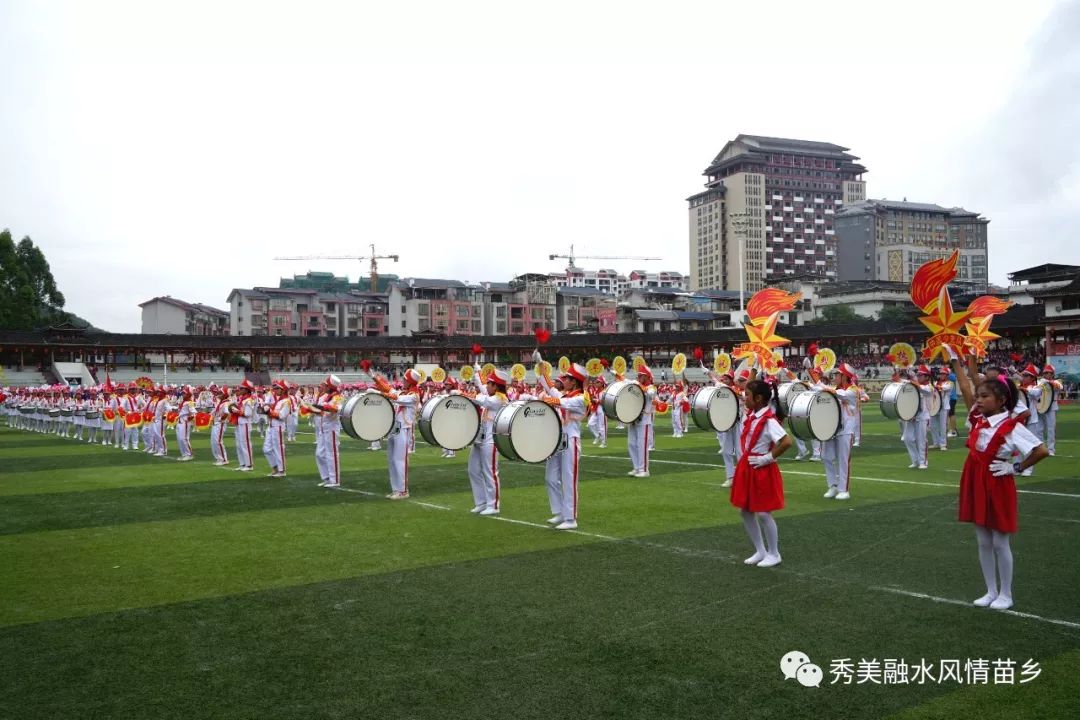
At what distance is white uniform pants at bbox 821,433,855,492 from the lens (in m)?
12.0

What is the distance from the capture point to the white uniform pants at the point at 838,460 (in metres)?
12.0

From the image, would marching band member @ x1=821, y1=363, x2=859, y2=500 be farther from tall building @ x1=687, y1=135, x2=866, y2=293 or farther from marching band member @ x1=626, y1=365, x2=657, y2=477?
tall building @ x1=687, y1=135, x2=866, y2=293

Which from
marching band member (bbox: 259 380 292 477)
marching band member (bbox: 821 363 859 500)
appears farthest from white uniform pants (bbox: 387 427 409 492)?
marching band member (bbox: 821 363 859 500)

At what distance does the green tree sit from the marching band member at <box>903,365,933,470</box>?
234ft

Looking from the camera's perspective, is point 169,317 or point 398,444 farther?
point 169,317

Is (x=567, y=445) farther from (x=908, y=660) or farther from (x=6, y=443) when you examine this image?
(x=6, y=443)

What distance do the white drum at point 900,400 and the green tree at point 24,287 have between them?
234 feet

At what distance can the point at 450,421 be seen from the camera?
36.4 feet

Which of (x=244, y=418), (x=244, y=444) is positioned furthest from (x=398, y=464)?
(x=244, y=444)

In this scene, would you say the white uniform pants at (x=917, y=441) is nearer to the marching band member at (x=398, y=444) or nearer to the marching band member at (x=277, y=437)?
the marching band member at (x=398, y=444)

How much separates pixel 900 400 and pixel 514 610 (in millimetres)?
11374

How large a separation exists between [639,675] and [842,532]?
17.5 feet

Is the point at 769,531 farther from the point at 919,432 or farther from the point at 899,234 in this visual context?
the point at 899,234

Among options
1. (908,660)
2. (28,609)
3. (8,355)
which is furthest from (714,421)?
(8,355)
